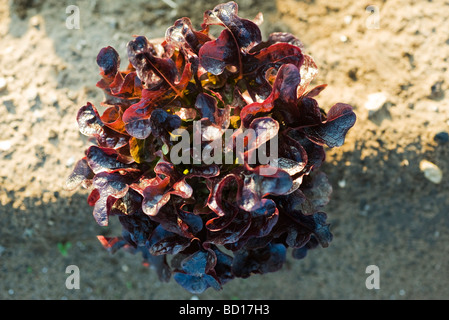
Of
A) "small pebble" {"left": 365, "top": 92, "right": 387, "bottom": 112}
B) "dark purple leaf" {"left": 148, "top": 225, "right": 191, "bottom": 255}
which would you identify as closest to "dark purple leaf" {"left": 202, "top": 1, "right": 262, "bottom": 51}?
"dark purple leaf" {"left": 148, "top": 225, "right": 191, "bottom": 255}

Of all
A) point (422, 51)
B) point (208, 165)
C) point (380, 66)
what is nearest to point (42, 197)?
point (208, 165)

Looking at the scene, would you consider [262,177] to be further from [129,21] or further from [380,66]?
[129,21]

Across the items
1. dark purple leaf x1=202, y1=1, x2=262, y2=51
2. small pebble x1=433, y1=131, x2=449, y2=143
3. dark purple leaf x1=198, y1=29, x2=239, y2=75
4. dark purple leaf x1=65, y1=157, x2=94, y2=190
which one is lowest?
dark purple leaf x1=65, y1=157, x2=94, y2=190

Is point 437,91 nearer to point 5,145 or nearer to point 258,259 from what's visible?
point 258,259

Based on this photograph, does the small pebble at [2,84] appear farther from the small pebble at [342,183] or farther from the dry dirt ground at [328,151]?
the small pebble at [342,183]

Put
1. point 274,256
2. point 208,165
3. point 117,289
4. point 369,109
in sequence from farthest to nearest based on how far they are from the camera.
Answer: point 117,289, point 369,109, point 274,256, point 208,165

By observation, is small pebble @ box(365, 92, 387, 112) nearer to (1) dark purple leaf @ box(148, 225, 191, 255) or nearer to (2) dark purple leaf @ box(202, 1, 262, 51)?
(2) dark purple leaf @ box(202, 1, 262, 51)

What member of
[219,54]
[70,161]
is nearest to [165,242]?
[219,54]
